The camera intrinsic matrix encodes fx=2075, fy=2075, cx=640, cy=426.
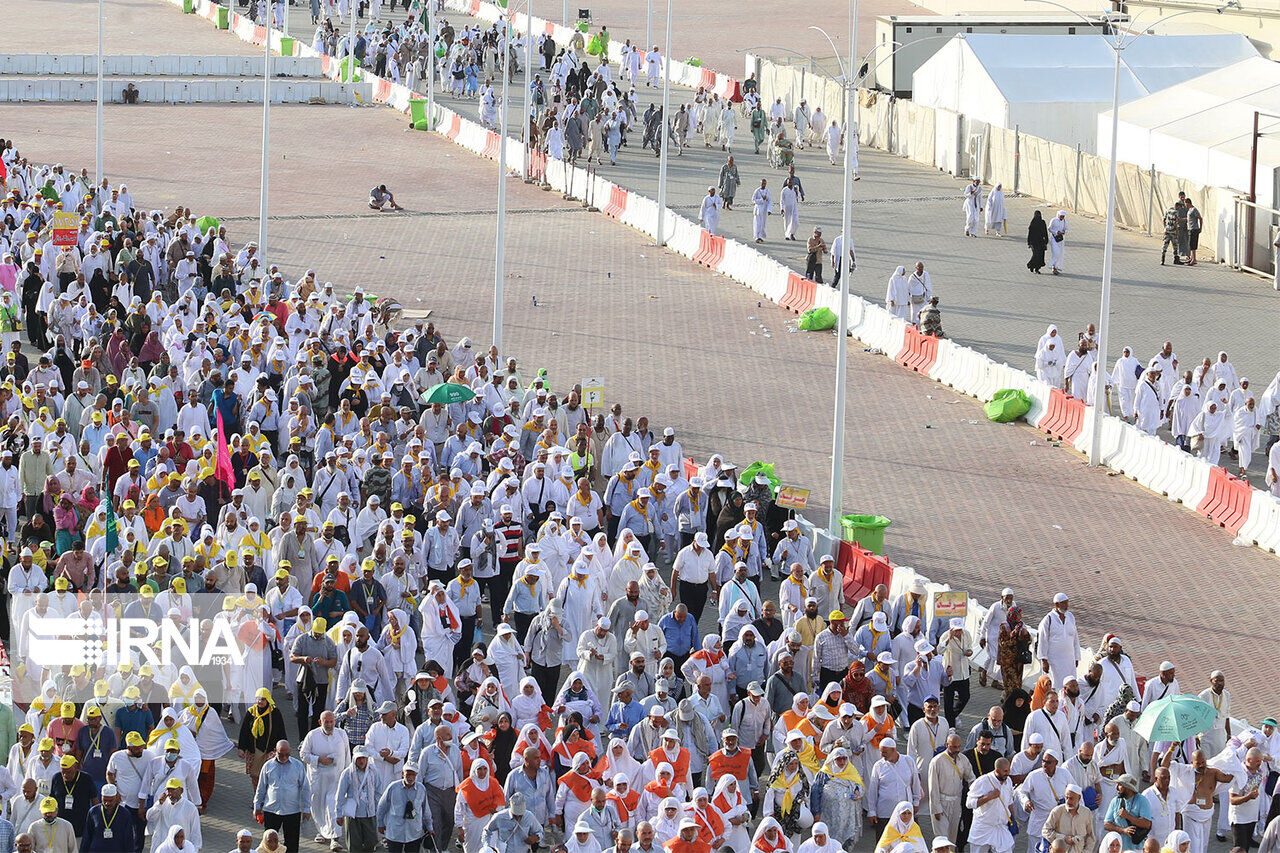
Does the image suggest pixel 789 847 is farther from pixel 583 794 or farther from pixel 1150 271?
pixel 1150 271

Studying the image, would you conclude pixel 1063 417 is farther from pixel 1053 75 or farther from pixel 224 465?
pixel 1053 75

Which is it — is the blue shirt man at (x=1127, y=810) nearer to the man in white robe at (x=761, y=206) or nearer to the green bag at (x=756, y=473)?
the green bag at (x=756, y=473)

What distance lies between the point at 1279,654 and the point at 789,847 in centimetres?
730

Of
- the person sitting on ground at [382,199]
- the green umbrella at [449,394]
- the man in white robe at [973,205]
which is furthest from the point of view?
the person sitting on ground at [382,199]

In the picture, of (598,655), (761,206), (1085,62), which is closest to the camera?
(598,655)

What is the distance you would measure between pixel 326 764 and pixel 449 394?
8.37 metres

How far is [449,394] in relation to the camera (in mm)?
22172

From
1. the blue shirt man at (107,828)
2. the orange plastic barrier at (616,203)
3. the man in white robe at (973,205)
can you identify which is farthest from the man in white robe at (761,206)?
the blue shirt man at (107,828)

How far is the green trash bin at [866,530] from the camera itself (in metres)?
20.5

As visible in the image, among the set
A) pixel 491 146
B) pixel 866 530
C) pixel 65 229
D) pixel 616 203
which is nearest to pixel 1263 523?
pixel 866 530

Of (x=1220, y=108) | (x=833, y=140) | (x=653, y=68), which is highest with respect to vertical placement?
(x=653, y=68)

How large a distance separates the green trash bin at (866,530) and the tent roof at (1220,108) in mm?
17624

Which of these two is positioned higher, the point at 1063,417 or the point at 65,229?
the point at 65,229

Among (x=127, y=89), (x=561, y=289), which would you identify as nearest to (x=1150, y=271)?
(x=561, y=289)
